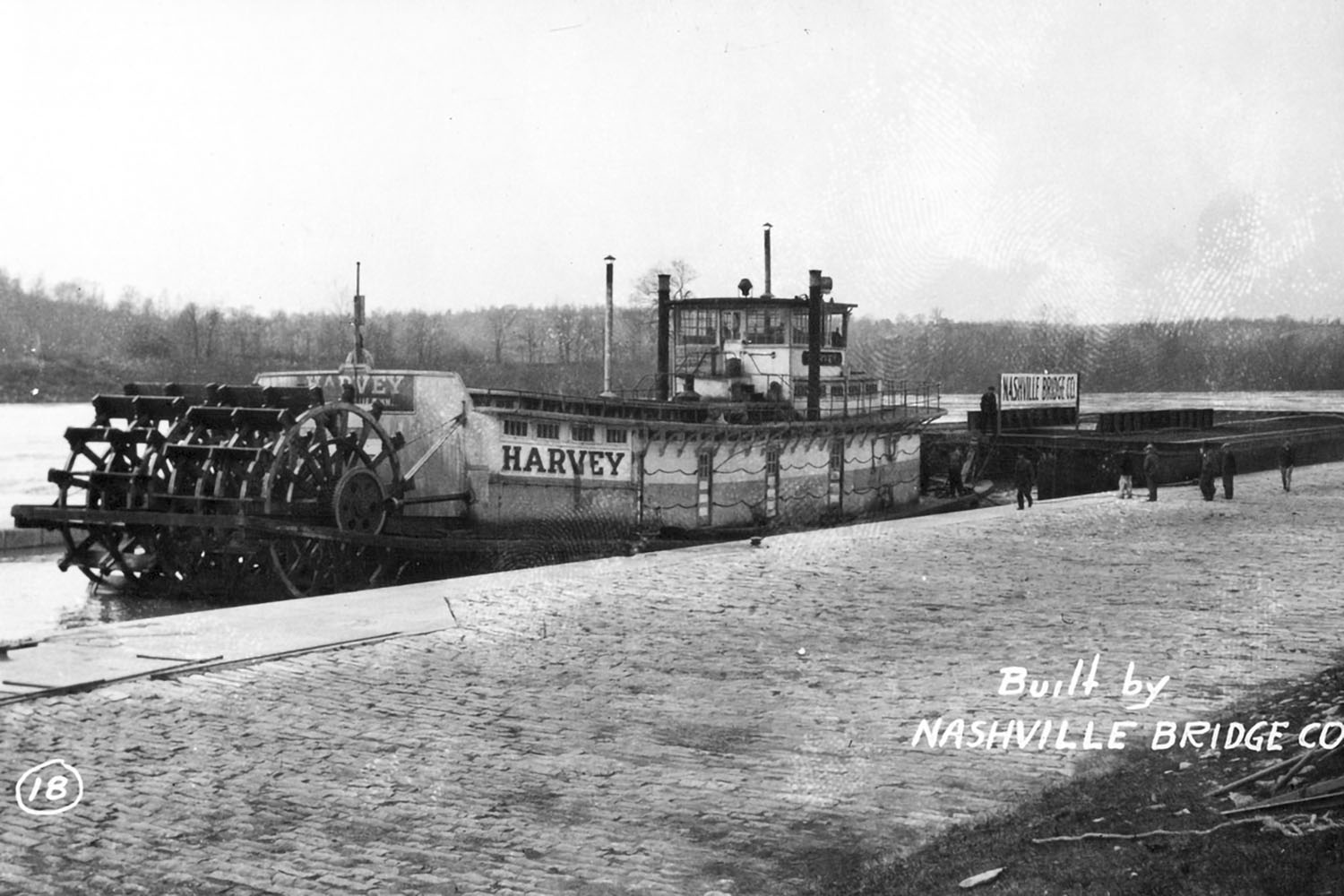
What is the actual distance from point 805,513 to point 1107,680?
15.3 meters

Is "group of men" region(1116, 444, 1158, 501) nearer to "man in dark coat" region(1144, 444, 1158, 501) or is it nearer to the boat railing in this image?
"man in dark coat" region(1144, 444, 1158, 501)

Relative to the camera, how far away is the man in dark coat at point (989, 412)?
105 ft

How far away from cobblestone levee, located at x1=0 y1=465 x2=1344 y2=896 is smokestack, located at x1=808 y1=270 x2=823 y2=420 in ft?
33.4

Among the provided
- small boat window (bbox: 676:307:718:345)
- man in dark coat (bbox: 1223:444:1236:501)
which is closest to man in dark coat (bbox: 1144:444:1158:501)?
man in dark coat (bbox: 1223:444:1236:501)

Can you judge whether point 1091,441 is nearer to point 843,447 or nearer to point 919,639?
point 843,447

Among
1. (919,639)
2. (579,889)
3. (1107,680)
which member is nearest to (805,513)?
(919,639)

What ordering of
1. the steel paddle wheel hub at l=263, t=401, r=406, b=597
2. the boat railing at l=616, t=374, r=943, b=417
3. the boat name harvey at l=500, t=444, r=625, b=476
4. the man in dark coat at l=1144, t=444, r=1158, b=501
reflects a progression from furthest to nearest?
the boat railing at l=616, t=374, r=943, b=417, the man in dark coat at l=1144, t=444, r=1158, b=501, the boat name harvey at l=500, t=444, r=625, b=476, the steel paddle wheel hub at l=263, t=401, r=406, b=597

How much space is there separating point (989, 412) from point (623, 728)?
85.8 feet

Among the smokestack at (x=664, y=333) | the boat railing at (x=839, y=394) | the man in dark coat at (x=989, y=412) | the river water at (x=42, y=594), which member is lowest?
the river water at (x=42, y=594)


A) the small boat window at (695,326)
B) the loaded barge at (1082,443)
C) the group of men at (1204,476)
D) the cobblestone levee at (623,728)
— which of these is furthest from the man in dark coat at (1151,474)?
the cobblestone levee at (623,728)

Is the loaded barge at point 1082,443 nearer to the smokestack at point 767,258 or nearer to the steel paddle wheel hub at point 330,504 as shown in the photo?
the smokestack at point 767,258

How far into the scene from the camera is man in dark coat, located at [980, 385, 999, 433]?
31859 millimetres

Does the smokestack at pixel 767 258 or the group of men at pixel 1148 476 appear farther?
the smokestack at pixel 767 258

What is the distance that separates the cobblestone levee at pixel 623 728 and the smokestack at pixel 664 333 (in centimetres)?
1199
